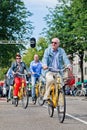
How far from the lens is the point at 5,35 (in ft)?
208

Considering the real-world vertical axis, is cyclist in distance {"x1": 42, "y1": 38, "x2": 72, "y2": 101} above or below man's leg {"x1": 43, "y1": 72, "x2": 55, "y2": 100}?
above

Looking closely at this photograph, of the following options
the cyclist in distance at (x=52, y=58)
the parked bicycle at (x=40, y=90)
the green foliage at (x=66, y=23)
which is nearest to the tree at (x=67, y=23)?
the green foliage at (x=66, y=23)

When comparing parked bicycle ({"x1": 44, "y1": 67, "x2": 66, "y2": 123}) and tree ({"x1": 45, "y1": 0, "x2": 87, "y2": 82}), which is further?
tree ({"x1": 45, "y1": 0, "x2": 87, "y2": 82})

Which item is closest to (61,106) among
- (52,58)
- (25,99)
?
(52,58)

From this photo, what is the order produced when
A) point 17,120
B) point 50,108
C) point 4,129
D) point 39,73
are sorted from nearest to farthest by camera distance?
point 4,129
point 17,120
point 50,108
point 39,73

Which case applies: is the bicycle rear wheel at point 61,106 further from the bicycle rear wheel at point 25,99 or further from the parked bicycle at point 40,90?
the parked bicycle at point 40,90

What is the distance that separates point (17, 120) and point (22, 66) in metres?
5.77

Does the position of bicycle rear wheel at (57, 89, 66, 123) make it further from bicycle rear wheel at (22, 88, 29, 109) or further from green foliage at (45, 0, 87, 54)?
green foliage at (45, 0, 87, 54)

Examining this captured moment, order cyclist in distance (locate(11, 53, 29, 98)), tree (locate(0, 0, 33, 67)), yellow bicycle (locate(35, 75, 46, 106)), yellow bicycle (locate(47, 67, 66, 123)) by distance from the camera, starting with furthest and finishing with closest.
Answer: tree (locate(0, 0, 33, 67)) < yellow bicycle (locate(35, 75, 46, 106)) < cyclist in distance (locate(11, 53, 29, 98)) < yellow bicycle (locate(47, 67, 66, 123))

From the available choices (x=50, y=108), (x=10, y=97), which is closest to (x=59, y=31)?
(x=10, y=97)

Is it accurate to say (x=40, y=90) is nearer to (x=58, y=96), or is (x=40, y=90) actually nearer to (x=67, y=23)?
(x=58, y=96)

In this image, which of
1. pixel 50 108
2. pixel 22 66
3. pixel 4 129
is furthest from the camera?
pixel 22 66

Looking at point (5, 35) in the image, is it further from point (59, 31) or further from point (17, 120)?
point (17, 120)

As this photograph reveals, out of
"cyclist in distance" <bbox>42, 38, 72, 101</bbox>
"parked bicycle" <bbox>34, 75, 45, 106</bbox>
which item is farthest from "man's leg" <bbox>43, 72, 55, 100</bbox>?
"parked bicycle" <bbox>34, 75, 45, 106</bbox>
